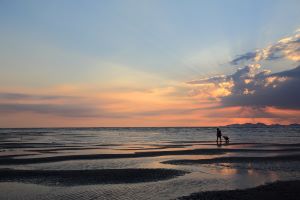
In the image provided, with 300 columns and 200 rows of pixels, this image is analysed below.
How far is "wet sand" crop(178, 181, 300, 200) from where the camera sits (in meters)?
14.8

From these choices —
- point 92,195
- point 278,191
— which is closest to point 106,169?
point 92,195

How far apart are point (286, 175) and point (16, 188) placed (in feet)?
48.3

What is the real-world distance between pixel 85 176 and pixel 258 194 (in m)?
10.4

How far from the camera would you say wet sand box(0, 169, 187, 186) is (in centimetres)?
1956

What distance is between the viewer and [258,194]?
15422 millimetres

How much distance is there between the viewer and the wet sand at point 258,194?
14766mm

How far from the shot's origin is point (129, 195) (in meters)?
15.7

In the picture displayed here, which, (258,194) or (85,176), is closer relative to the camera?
(258,194)

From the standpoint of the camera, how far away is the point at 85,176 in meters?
21.5

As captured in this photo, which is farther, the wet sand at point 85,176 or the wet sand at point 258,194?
the wet sand at point 85,176

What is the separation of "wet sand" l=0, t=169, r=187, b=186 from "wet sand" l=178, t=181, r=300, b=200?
16.8 feet

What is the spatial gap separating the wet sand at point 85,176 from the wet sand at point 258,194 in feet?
16.8

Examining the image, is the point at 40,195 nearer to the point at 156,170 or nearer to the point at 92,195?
the point at 92,195

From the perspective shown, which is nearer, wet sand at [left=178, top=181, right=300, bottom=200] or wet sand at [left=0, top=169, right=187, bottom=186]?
wet sand at [left=178, top=181, right=300, bottom=200]
